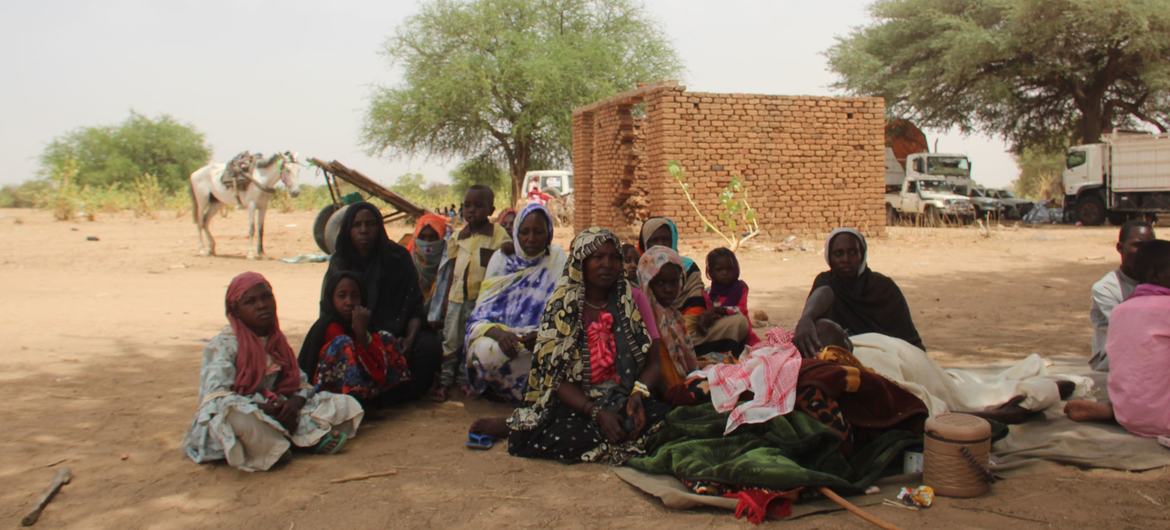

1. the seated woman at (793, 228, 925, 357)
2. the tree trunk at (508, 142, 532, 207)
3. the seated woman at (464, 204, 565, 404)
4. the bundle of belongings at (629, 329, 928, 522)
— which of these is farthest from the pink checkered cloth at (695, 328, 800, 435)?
the tree trunk at (508, 142, 532, 207)

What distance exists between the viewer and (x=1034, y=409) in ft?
13.1

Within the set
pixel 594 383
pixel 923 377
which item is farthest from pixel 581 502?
pixel 923 377

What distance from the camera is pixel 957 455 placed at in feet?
10.2

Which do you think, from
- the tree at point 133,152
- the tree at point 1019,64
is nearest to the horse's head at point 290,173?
the tree at point 1019,64

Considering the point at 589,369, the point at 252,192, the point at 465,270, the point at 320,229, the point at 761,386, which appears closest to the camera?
the point at 761,386

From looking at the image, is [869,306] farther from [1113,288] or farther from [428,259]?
[428,259]

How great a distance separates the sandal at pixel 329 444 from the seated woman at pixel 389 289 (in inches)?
25.9

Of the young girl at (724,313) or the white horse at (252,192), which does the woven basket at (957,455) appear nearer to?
the young girl at (724,313)

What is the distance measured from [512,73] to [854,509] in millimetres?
25873

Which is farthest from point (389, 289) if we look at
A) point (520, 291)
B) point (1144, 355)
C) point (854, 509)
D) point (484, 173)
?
point (484, 173)

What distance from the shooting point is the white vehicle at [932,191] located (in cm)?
2205

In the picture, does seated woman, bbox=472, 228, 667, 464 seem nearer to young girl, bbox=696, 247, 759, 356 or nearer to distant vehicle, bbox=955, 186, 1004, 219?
young girl, bbox=696, 247, 759, 356

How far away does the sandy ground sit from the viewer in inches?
126

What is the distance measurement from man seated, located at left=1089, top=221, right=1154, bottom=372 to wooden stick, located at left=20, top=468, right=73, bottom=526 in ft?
15.3
